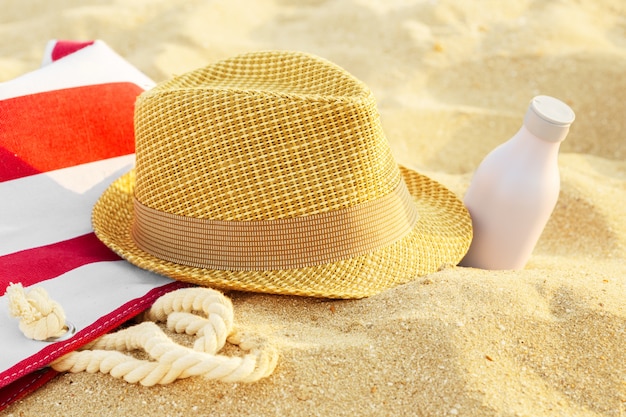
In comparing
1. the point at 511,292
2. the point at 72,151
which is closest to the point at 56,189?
the point at 72,151

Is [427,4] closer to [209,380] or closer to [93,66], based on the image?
[93,66]

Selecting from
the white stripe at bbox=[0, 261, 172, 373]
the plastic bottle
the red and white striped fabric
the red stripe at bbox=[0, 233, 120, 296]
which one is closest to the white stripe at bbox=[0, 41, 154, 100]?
the red and white striped fabric

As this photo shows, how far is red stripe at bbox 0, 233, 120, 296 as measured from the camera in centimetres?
163

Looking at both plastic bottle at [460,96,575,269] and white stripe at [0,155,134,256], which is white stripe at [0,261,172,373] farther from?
plastic bottle at [460,96,575,269]

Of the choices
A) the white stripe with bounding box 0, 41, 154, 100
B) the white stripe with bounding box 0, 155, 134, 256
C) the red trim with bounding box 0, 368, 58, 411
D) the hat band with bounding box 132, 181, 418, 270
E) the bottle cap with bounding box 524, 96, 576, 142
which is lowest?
the red trim with bounding box 0, 368, 58, 411

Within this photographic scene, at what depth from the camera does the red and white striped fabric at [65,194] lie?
149 centimetres

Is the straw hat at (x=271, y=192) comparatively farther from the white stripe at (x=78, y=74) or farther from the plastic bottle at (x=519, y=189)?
the white stripe at (x=78, y=74)

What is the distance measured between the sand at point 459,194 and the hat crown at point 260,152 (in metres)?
0.25

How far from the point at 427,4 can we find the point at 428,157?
135 cm

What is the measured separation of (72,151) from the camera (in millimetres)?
2012

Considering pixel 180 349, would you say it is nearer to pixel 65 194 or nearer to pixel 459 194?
pixel 65 194

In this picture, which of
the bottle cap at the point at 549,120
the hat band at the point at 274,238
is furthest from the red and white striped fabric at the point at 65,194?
the bottle cap at the point at 549,120

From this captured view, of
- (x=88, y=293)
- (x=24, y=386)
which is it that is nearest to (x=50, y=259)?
(x=88, y=293)

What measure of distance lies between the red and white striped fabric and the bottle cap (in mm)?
1001
